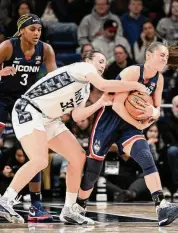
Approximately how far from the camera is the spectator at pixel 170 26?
41.3 ft

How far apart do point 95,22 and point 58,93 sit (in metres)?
6.56

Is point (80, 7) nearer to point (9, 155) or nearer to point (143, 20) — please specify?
point (143, 20)

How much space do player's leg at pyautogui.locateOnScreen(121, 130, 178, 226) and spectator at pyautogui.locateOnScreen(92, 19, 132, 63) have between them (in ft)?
19.1

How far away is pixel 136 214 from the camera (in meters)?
7.46

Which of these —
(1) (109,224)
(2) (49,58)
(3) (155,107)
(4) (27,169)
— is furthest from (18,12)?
(1) (109,224)

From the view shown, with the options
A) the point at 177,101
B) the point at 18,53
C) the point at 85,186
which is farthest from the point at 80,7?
the point at 85,186

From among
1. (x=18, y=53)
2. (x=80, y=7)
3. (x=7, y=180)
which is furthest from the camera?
(x=80, y=7)

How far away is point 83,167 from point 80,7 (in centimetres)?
720

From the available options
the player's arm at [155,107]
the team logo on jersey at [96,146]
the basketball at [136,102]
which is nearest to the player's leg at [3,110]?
the team logo on jersey at [96,146]

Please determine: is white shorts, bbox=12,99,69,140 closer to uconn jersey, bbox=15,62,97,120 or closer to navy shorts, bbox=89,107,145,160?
uconn jersey, bbox=15,62,97,120

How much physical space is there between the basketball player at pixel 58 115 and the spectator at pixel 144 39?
565 cm

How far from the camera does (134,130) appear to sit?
21.5 feet

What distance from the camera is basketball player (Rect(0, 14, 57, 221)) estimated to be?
7.01m

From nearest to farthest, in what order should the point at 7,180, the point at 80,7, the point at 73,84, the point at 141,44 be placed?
the point at 73,84 < the point at 7,180 < the point at 141,44 < the point at 80,7
